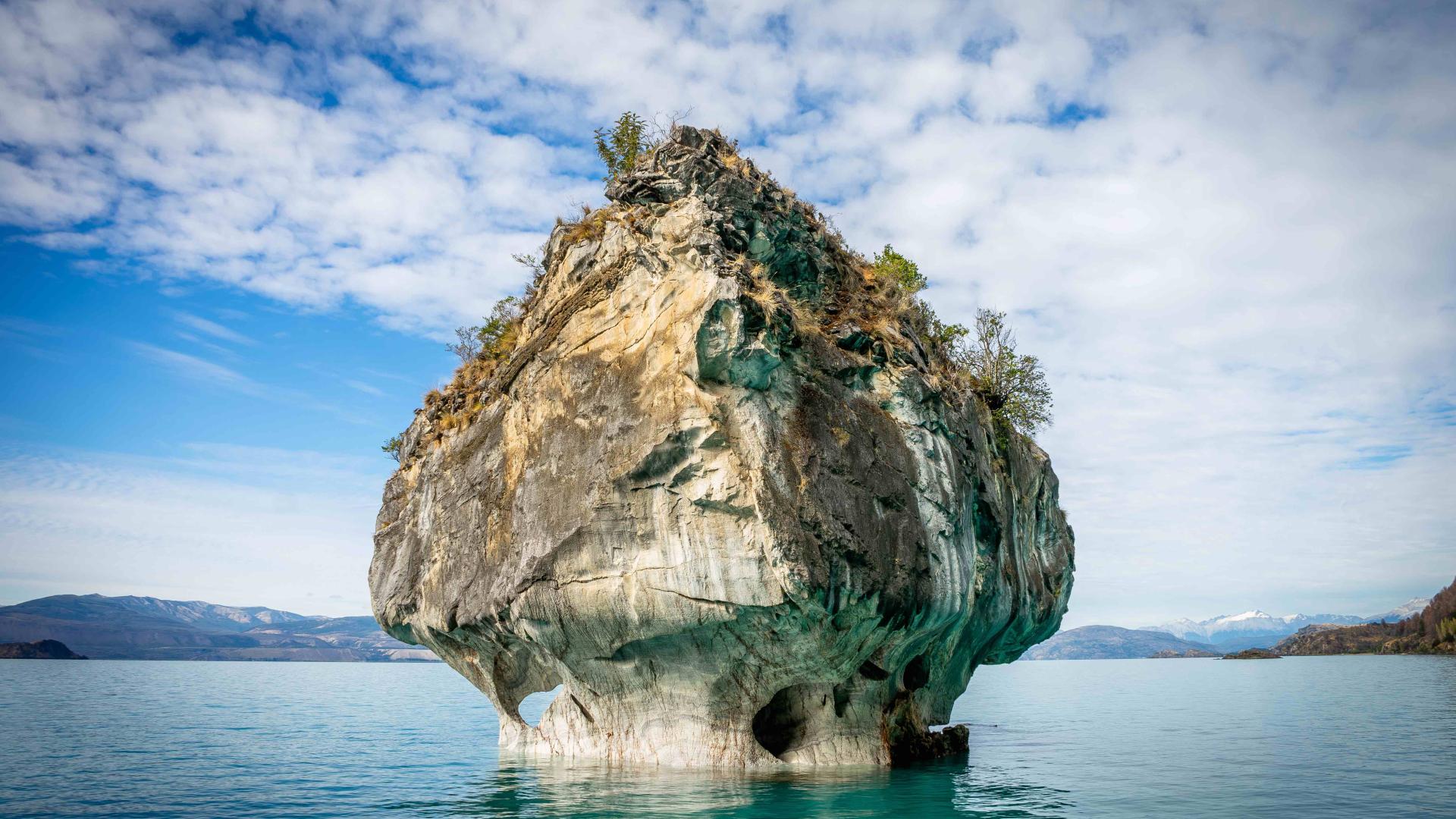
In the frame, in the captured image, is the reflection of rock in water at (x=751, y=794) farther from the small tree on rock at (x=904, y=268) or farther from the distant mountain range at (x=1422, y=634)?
the distant mountain range at (x=1422, y=634)

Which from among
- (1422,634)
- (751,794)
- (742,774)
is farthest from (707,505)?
(1422,634)

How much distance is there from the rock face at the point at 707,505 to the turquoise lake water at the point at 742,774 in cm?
192

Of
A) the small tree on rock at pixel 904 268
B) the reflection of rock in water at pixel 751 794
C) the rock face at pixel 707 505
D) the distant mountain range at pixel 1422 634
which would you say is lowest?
the distant mountain range at pixel 1422 634

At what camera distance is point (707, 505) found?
59.5 feet

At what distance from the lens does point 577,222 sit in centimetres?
2445

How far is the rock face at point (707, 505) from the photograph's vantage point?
18.4 m

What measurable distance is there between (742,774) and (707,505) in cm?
693

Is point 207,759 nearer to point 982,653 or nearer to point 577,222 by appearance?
point 577,222

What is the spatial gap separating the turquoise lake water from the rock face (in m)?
1.92

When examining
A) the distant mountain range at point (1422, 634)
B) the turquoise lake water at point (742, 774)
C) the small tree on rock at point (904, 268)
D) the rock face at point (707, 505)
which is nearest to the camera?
the rock face at point (707, 505)

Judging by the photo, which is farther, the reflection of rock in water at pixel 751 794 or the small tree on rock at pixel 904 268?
the small tree on rock at pixel 904 268

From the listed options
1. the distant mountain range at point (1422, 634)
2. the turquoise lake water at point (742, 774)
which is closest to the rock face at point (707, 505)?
the turquoise lake water at point (742, 774)

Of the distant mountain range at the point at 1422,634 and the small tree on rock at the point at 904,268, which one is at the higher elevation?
the small tree on rock at the point at 904,268

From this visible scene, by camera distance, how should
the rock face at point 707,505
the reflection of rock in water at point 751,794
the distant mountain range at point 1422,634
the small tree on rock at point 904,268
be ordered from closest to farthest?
1. the reflection of rock in water at point 751,794
2. the rock face at point 707,505
3. the small tree on rock at point 904,268
4. the distant mountain range at point 1422,634
